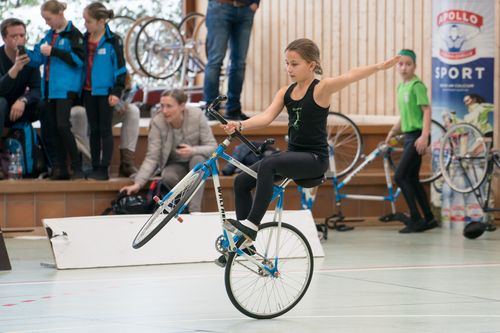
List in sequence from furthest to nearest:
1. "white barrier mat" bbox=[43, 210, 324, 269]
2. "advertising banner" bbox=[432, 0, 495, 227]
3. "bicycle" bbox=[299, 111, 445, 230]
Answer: "advertising banner" bbox=[432, 0, 495, 227] → "bicycle" bbox=[299, 111, 445, 230] → "white barrier mat" bbox=[43, 210, 324, 269]

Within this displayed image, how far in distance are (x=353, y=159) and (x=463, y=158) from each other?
1745 millimetres

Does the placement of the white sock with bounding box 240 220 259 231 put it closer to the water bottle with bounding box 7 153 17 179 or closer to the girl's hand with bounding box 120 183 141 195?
the girl's hand with bounding box 120 183 141 195

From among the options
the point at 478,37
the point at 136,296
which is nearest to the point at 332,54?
the point at 478,37

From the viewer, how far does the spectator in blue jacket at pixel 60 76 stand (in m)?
10.8

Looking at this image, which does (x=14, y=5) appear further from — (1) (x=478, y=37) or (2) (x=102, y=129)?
(1) (x=478, y=37)

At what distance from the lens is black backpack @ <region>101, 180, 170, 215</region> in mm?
10453

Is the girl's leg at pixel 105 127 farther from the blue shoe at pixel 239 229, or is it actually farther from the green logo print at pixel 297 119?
the blue shoe at pixel 239 229

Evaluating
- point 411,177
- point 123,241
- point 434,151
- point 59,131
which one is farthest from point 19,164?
point 434,151

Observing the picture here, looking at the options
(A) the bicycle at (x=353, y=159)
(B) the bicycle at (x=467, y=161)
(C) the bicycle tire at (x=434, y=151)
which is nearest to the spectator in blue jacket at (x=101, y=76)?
(A) the bicycle at (x=353, y=159)

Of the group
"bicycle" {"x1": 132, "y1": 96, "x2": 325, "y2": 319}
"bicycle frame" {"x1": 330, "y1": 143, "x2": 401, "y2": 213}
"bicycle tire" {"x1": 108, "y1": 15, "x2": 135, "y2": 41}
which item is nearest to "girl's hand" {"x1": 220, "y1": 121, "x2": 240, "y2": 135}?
"bicycle" {"x1": 132, "y1": 96, "x2": 325, "y2": 319}

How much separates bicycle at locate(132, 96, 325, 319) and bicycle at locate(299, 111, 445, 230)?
3979 millimetres

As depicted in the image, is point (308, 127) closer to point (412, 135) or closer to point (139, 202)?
point (139, 202)

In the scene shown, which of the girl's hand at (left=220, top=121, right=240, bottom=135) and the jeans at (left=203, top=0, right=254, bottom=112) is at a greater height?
the jeans at (left=203, top=0, right=254, bottom=112)

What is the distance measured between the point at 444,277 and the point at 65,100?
4.50m
